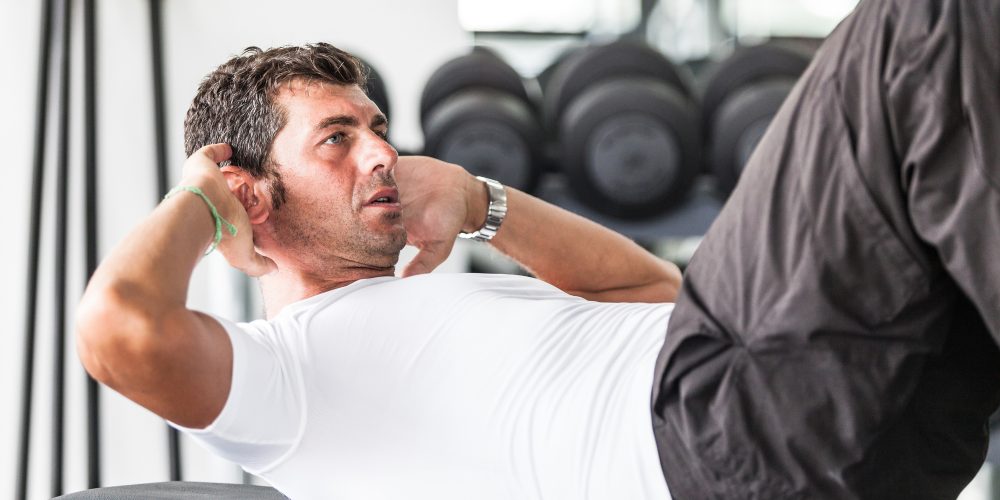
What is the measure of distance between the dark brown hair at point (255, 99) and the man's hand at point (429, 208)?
164mm

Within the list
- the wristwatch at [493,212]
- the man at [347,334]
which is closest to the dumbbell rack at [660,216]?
the wristwatch at [493,212]

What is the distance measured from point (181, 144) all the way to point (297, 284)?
73.6 inches

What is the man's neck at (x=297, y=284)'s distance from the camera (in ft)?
4.96

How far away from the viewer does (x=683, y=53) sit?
4.35 metres

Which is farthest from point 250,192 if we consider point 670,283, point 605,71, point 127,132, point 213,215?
point 127,132

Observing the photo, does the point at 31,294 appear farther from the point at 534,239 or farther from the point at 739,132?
the point at 739,132

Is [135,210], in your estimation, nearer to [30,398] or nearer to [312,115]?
[30,398]

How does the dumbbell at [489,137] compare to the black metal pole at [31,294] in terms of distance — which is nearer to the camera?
the dumbbell at [489,137]

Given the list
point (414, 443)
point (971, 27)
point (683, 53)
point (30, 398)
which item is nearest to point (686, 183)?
point (414, 443)

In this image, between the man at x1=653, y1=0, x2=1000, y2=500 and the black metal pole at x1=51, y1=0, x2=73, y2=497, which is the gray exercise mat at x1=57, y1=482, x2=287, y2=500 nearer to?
the man at x1=653, y1=0, x2=1000, y2=500

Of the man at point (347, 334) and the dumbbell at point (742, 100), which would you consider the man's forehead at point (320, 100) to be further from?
the dumbbell at point (742, 100)

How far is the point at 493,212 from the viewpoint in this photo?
1.73 metres

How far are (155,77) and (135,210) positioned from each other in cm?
39

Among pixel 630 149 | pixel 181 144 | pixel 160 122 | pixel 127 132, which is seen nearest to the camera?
pixel 630 149
